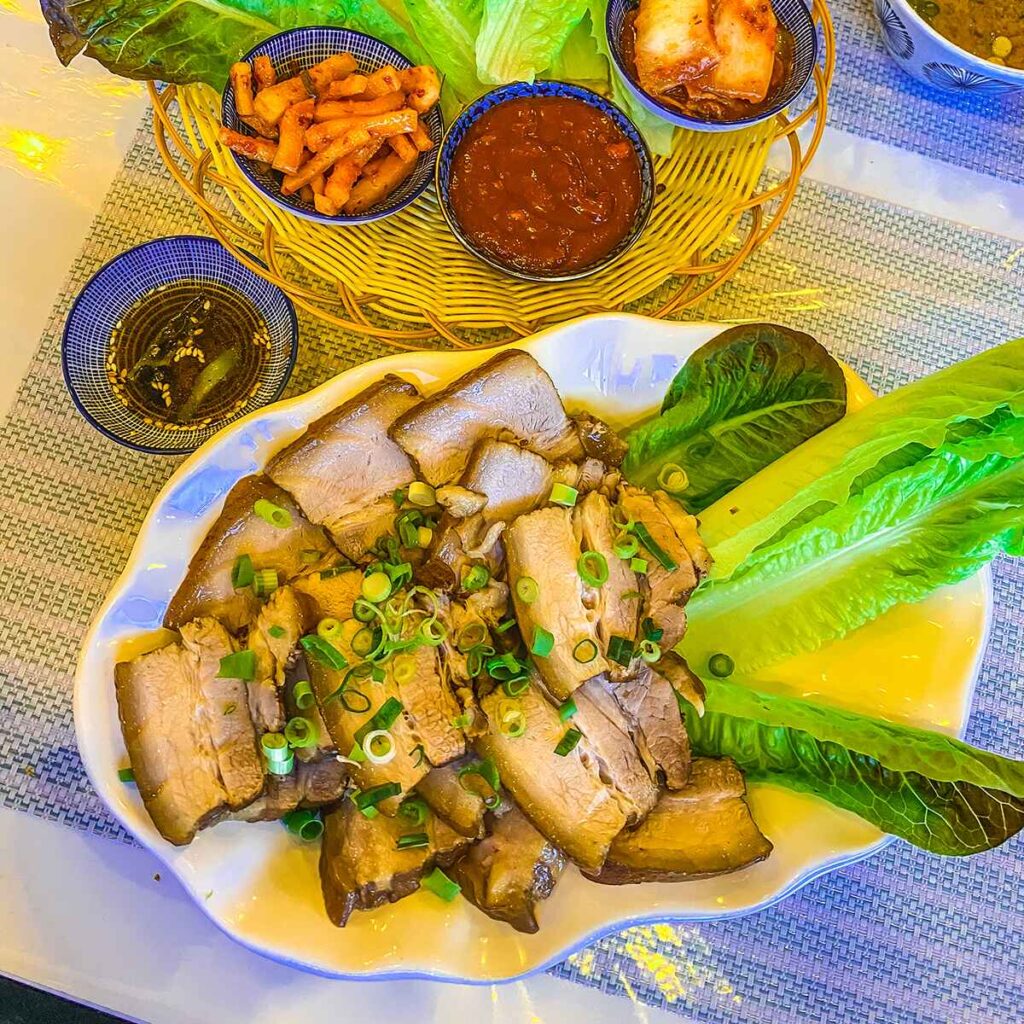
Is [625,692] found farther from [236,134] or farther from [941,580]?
[236,134]

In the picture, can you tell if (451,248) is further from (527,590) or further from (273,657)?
(273,657)

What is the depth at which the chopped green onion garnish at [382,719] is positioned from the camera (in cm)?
218

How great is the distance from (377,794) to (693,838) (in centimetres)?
85

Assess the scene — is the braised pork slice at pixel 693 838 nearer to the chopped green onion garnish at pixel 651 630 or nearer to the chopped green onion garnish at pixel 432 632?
the chopped green onion garnish at pixel 651 630

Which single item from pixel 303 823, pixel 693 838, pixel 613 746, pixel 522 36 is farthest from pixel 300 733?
pixel 522 36

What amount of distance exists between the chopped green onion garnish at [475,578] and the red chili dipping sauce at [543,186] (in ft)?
3.20

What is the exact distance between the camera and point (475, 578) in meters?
2.35

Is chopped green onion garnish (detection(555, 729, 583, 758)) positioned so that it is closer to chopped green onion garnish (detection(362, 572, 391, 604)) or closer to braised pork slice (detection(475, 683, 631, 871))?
braised pork slice (detection(475, 683, 631, 871))

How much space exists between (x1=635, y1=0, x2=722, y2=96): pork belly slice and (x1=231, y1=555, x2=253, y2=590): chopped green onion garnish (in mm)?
1946

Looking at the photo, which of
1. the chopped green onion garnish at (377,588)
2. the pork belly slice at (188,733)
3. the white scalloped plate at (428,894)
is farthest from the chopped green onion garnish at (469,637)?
the white scalloped plate at (428,894)

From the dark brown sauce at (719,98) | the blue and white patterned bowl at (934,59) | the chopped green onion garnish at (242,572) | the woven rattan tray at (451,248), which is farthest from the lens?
the blue and white patterned bowl at (934,59)

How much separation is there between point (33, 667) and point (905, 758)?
8.15 feet

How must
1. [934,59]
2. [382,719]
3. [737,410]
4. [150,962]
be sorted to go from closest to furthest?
[382,719]
[150,962]
[737,410]
[934,59]

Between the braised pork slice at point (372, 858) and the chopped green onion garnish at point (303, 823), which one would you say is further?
the chopped green onion garnish at point (303, 823)
